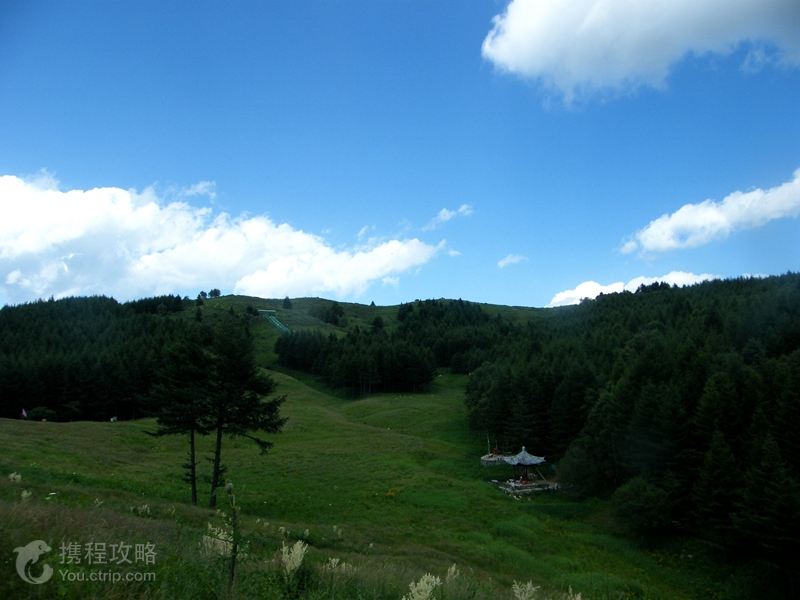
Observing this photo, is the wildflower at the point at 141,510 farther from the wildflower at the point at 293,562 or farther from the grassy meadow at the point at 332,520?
the wildflower at the point at 293,562

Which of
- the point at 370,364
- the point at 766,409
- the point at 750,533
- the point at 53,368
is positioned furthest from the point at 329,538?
the point at 370,364

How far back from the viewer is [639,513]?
110 feet

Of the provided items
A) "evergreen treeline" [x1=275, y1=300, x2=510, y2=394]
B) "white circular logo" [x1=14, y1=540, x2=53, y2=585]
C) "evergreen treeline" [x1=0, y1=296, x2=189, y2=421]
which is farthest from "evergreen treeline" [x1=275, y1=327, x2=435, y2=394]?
"white circular logo" [x1=14, y1=540, x2=53, y2=585]

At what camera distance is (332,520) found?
98.9 feet

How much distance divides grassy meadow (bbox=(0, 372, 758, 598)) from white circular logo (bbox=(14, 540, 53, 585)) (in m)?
0.08

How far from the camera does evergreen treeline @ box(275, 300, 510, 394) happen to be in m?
110

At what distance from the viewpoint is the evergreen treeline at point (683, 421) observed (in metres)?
28.9

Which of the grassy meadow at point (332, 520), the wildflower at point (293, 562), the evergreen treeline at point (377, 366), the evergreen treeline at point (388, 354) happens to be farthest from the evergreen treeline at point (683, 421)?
the evergreen treeline at point (388, 354)

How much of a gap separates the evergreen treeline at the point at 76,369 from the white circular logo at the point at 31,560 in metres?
55.4

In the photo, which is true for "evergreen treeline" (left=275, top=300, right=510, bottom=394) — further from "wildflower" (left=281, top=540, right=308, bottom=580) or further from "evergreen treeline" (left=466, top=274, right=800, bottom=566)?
"wildflower" (left=281, top=540, right=308, bottom=580)

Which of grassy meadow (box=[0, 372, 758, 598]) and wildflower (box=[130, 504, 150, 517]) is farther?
wildflower (box=[130, 504, 150, 517])

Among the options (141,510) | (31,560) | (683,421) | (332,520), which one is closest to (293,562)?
(31,560)

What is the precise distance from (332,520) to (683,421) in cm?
2697

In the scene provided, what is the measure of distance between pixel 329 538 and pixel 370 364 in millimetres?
87387
